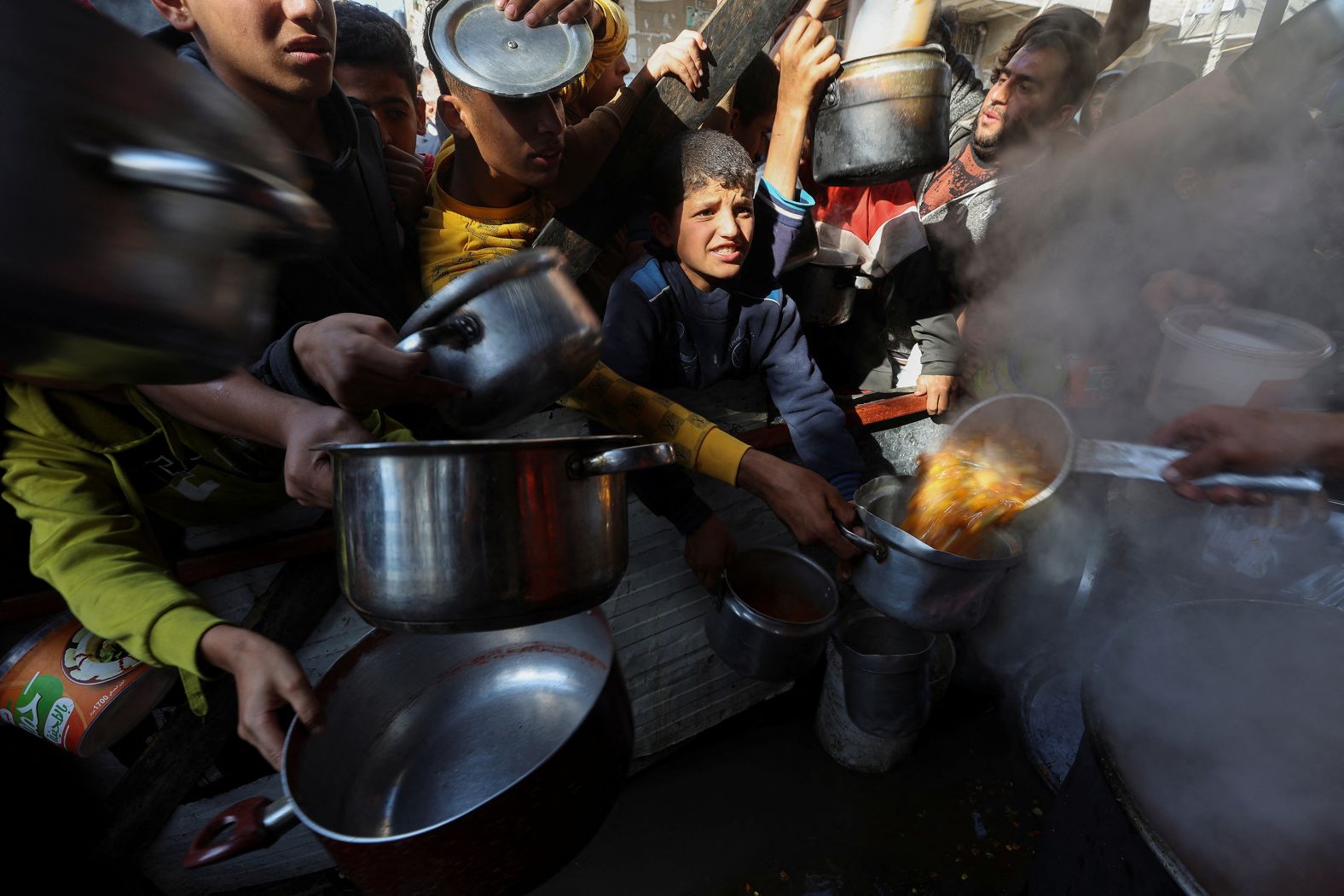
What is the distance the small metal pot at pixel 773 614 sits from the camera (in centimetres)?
209

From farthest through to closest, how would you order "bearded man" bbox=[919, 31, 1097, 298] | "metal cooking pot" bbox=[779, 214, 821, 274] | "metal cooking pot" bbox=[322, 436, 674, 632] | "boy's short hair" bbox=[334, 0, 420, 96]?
"bearded man" bbox=[919, 31, 1097, 298], "boy's short hair" bbox=[334, 0, 420, 96], "metal cooking pot" bbox=[779, 214, 821, 274], "metal cooking pot" bbox=[322, 436, 674, 632]

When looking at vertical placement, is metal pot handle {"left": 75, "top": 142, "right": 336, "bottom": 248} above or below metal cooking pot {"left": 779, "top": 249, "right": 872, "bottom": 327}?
above

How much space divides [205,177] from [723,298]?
210 centimetres

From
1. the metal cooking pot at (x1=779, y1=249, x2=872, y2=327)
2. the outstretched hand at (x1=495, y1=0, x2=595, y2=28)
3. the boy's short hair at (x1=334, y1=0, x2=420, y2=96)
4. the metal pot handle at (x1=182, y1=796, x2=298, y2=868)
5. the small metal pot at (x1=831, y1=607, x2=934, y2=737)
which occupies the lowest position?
the small metal pot at (x1=831, y1=607, x2=934, y2=737)

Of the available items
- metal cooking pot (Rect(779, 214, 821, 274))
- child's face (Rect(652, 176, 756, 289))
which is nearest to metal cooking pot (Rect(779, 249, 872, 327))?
metal cooking pot (Rect(779, 214, 821, 274))

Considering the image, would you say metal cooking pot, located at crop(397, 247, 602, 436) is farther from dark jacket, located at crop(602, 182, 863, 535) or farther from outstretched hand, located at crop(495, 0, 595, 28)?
outstretched hand, located at crop(495, 0, 595, 28)

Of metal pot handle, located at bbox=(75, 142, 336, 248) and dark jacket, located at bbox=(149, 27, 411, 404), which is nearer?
metal pot handle, located at bbox=(75, 142, 336, 248)

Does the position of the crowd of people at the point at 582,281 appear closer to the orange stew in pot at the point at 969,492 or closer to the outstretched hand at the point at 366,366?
the outstretched hand at the point at 366,366

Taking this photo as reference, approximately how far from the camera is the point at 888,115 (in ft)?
6.91

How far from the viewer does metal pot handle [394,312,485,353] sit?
1.28 m

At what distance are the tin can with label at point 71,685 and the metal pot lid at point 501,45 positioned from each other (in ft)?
7.11

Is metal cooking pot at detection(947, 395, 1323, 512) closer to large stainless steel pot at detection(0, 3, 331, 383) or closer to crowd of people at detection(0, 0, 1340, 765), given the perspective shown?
crowd of people at detection(0, 0, 1340, 765)

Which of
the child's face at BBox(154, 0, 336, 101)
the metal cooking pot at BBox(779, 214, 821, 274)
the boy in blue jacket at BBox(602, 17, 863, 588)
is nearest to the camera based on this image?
the child's face at BBox(154, 0, 336, 101)

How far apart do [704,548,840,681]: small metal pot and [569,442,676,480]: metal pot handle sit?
3.86ft
